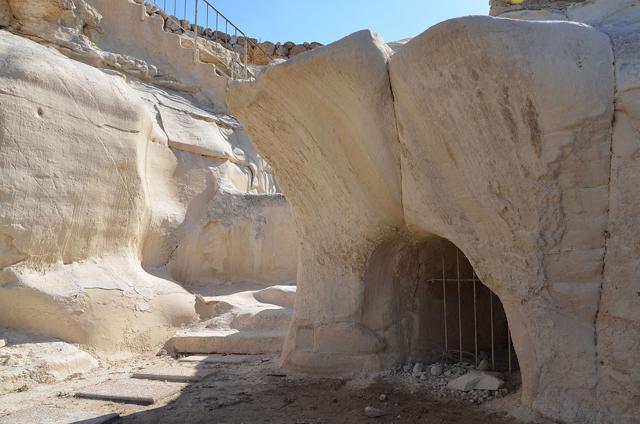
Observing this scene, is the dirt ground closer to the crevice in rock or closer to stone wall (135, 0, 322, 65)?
the crevice in rock

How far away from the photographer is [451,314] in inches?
212

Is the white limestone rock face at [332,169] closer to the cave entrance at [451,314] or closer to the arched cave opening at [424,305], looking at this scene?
the arched cave opening at [424,305]

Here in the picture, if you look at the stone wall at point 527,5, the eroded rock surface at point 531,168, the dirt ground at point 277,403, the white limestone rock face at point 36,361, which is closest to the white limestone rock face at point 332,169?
the eroded rock surface at point 531,168

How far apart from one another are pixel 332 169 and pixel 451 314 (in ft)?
6.20

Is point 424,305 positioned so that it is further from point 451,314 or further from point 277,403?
point 277,403

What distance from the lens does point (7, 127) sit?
19.9ft

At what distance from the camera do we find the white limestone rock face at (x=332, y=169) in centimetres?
448

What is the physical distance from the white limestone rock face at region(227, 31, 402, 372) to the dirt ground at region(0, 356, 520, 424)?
15.1 inches

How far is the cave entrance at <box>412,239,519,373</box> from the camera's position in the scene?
5.06 m

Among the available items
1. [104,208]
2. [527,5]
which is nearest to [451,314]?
[527,5]

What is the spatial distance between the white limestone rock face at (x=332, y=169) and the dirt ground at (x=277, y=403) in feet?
1.26

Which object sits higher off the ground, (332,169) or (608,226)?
(332,169)

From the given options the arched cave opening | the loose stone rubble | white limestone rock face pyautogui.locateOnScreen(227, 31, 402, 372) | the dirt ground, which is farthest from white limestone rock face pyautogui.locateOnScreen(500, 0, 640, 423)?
white limestone rock face pyautogui.locateOnScreen(227, 31, 402, 372)

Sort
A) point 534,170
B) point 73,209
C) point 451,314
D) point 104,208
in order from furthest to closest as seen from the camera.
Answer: point 104,208 < point 73,209 < point 451,314 < point 534,170
